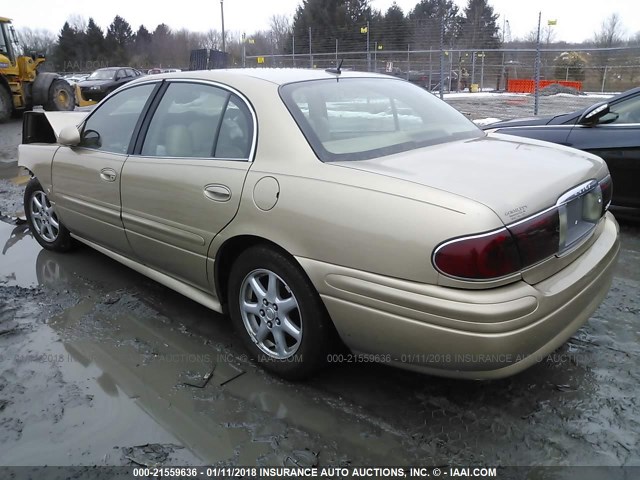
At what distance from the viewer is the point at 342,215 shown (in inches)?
88.3

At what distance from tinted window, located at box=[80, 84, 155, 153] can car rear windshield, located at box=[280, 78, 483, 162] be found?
4.22 ft

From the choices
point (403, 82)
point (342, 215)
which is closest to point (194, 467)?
point (342, 215)

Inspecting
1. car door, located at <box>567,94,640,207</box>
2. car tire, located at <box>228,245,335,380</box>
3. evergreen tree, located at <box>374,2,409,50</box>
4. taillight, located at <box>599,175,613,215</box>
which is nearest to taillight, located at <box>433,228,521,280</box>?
car tire, located at <box>228,245,335,380</box>

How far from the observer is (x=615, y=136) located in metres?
4.78

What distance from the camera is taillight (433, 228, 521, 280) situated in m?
1.98

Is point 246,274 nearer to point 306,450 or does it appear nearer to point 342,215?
point 342,215

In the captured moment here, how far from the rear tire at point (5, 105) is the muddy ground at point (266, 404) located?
45.0 feet

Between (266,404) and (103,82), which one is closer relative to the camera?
(266,404)

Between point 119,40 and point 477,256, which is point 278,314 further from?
point 119,40

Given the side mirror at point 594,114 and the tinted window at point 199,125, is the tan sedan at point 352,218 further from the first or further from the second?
the side mirror at point 594,114

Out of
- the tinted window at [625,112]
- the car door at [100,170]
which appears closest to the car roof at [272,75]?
the car door at [100,170]

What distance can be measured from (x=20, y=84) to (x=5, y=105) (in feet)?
4.09

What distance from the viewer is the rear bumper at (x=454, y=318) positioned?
6.59ft

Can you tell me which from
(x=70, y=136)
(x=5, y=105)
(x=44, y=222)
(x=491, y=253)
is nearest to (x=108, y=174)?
(x=70, y=136)
